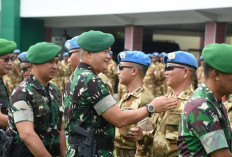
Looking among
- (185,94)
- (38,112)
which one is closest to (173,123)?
(185,94)

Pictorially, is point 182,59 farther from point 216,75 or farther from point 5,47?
point 5,47

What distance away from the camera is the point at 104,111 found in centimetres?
310

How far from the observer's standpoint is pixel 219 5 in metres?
14.5

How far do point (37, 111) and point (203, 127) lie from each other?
1.66m

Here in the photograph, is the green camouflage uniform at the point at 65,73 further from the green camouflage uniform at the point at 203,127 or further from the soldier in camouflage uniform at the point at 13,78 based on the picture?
the green camouflage uniform at the point at 203,127

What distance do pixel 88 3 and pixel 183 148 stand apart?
1701cm

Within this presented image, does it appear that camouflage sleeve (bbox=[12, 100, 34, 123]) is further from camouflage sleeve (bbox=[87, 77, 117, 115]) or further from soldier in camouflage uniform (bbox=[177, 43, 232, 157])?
soldier in camouflage uniform (bbox=[177, 43, 232, 157])

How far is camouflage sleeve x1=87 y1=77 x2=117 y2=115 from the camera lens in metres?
3.11

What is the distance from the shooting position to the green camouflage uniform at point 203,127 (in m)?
2.46

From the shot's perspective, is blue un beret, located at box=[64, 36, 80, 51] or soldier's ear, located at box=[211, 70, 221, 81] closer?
soldier's ear, located at box=[211, 70, 221, 81]

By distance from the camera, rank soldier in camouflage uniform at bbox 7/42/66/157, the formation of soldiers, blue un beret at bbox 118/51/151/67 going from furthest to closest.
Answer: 1. blue un beret at bbox 118/51/151/67
2. soldier in camouflage uniform at bbox 7/42/66/157
3. the formation of soldiers

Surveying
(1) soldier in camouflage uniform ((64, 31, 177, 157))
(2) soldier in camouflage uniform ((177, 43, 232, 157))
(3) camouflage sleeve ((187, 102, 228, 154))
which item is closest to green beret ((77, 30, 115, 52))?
(1) soldier in camouflage uniform ((64, 31, 177, 157))

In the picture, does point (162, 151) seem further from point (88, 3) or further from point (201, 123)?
point (88, 3)

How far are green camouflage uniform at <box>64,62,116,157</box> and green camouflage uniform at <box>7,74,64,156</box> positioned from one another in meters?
0.42
